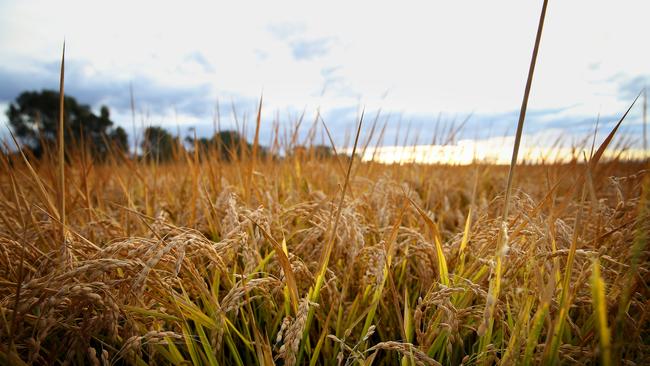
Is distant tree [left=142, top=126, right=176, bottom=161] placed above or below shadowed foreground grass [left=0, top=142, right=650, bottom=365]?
above

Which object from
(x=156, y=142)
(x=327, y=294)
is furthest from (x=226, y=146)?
(x=327, y=294)

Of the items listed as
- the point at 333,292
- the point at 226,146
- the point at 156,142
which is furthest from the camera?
the point at 156,142

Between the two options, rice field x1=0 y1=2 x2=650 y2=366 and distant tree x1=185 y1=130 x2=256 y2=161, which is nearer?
rice field x1=0 y1=2 x2=650 y2=366

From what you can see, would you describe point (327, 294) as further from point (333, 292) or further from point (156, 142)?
point (156, 142)

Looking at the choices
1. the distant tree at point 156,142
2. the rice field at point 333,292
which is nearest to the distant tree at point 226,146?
the distant tree at point 156,142

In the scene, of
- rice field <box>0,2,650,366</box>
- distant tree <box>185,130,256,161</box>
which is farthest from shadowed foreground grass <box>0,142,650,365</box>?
distant tree <box>185,130,256,161</box>

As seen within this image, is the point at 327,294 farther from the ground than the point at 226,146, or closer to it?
closer to it

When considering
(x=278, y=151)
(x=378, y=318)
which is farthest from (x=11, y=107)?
(x=378, y=318)

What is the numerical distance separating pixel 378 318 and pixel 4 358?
1176 millimetres

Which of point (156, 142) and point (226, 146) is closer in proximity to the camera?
point (226, 146)

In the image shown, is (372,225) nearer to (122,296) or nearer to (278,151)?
(122,296)

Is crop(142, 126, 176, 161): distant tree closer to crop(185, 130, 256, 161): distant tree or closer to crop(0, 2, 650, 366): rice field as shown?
crop(185, 130, 256, 161): distant tree

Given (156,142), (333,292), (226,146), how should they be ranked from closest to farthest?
(333,292) < (226,146) < (156,142)

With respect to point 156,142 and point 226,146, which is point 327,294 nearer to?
point 226,146
